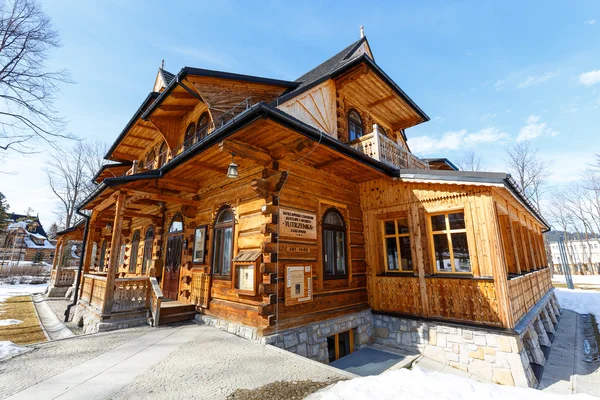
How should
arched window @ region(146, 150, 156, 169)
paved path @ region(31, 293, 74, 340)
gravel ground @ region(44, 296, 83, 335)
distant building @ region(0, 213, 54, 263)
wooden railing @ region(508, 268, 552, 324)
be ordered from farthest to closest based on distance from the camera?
distant building @ region(0, 213, 54, 263)
arched window @ region(146, 150, 156, 169)
gravel ground @ region(44, 296, 83, 335)
paved path @ region(31, 293, 74, 340)
wooden railing @ region(508, 268, 552, 324)

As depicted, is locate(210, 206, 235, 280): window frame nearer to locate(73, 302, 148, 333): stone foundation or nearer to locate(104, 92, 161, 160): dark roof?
locate(73, 302, 148, 333): stone foundation

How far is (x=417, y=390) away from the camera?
3771mm

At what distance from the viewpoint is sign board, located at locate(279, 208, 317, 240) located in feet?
21.7

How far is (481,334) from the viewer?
636 centimetres

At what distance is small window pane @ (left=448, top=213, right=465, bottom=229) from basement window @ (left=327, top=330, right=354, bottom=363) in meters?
4.32

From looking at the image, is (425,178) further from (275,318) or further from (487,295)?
(275,318)

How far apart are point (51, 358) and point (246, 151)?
5.35 m

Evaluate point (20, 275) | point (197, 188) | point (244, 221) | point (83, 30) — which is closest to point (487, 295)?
point (244, 221)

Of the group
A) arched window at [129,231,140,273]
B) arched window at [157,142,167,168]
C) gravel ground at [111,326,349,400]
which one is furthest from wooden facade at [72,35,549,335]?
arched window at [129,231,140,273]

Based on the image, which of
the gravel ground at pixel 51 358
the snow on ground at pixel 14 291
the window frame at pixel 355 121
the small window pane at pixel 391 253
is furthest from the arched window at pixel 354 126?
the snow on ground at pixel 14 291

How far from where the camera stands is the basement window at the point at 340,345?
292 inches

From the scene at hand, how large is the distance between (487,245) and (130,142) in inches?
637

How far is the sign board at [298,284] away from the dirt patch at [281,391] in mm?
2393

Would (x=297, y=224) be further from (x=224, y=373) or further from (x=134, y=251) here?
(x=134, y=251)
